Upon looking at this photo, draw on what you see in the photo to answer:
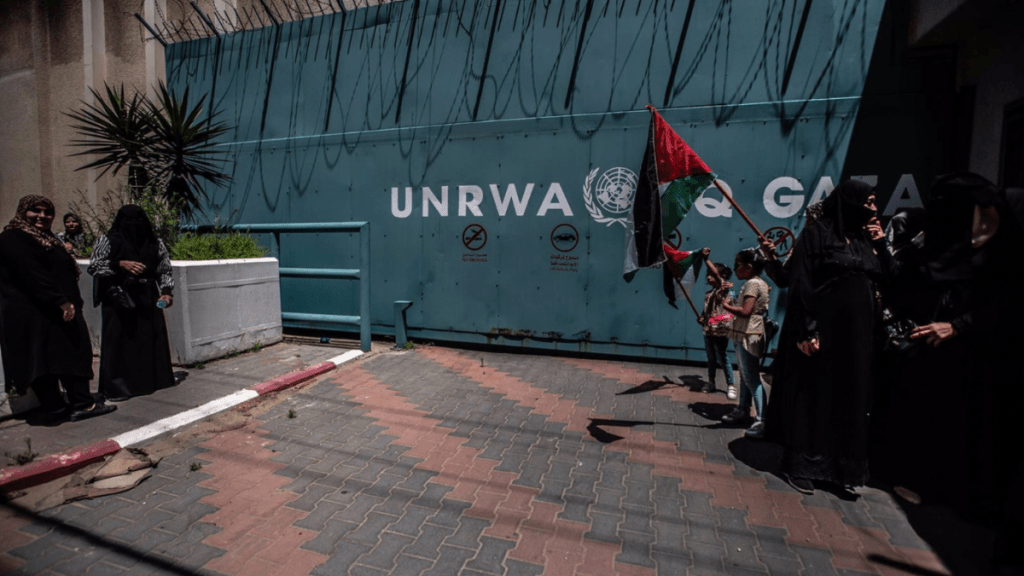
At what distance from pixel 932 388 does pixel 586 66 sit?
5350 mm

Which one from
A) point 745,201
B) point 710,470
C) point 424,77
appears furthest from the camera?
point 424,77

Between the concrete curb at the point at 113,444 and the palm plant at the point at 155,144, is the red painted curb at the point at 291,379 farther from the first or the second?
the palm plant at the point at 155,144

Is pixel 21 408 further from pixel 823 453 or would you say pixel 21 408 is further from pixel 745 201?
pixel 745 201

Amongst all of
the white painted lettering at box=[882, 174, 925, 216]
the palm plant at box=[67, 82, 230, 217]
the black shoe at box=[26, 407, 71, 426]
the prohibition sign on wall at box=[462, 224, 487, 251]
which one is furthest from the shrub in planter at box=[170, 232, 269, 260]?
the white painted lettering at box=[882, 174, 925, 216]

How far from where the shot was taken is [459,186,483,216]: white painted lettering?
709cm

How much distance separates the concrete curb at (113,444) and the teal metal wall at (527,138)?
9.06ft

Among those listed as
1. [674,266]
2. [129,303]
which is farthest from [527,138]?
[129,303]

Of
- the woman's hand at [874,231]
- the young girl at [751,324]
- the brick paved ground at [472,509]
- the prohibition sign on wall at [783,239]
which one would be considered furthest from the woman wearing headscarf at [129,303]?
the prohibition sign on wall at [783,239]

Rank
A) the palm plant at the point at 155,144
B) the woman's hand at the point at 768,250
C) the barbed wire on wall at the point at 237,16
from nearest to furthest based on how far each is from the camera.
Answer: the woman's hand at the point at 768,250 < the palm plant at the point at 155,144 < the barbed wire on wall at the point at 237,16

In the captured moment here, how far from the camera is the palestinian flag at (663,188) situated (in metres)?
4.10

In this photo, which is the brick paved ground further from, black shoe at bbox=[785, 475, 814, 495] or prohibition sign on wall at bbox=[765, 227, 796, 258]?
prohibition sign on wall at bbox=[765, 227, 796, 258]

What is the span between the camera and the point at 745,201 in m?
6.07

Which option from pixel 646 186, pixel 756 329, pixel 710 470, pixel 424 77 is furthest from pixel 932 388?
pixel 424 77

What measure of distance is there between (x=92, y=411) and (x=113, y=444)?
958mm
